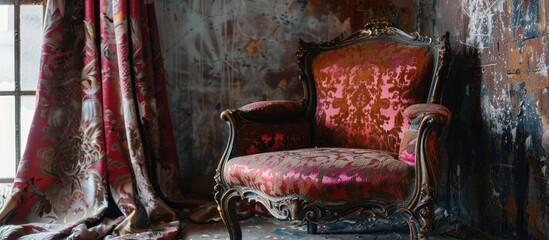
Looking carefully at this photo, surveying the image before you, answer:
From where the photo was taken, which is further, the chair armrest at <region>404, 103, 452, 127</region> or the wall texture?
the wall texture

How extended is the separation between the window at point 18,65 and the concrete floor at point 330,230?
1.16 m

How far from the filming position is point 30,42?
9.80 ft

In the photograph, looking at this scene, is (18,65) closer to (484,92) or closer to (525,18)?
(484,92)

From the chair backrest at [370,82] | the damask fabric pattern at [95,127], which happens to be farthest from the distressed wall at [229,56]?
the chair backrest at [370,82]

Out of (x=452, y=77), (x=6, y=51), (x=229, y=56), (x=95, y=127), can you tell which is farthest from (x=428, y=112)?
(x=6, y=51)

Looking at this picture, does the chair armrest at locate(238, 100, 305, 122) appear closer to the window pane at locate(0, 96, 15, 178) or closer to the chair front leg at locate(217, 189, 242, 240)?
the chair front leg at locate(217, 189, 242, 240)

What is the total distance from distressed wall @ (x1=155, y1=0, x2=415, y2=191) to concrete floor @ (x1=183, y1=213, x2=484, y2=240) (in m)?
0.48

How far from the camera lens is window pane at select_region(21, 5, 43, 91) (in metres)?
2.98

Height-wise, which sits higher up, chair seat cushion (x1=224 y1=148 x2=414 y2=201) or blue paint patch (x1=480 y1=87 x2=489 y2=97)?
blue paint patch (x1=480 y1=87 x2=489 y2=97)

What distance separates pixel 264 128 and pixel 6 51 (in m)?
1.69

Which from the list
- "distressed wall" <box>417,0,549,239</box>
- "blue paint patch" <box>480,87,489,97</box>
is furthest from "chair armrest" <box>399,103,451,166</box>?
A: "blue paint patch" <box>480,87,489,97</box>

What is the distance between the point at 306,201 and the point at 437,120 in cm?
53

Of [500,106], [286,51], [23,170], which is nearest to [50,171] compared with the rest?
[23,170]

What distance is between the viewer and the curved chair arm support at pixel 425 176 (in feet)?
5.72
